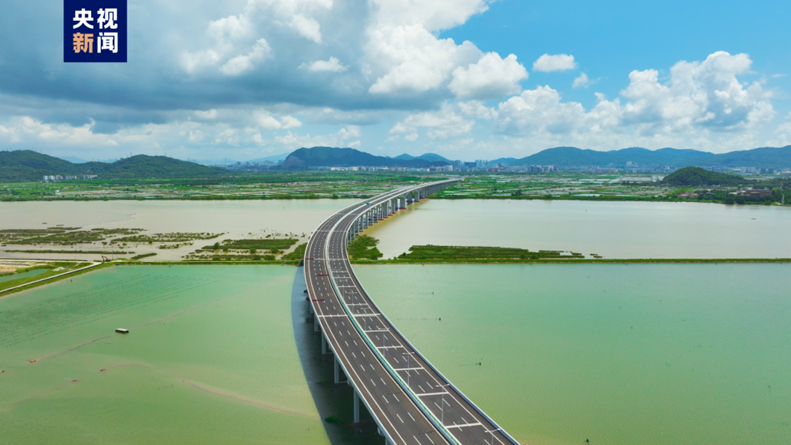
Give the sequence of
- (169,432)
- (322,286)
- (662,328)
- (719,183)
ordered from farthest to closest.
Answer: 1. (719,183)
2. (322,286)
3. (662,328)
4. (169,432)

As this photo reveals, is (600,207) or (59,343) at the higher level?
(600,207)

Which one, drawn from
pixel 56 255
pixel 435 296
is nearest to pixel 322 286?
pixel 435 296

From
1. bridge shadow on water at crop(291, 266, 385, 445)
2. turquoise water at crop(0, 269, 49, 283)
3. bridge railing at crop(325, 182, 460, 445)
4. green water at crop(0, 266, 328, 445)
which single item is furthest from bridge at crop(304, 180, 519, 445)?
turquoise water at crop(0, 269, 49, 283)

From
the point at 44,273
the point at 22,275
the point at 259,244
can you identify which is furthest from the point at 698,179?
the point at 22,275

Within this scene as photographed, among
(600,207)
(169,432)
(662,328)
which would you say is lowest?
(169,432)

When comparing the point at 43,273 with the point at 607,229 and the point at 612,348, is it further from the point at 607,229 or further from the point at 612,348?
the point at 607,229

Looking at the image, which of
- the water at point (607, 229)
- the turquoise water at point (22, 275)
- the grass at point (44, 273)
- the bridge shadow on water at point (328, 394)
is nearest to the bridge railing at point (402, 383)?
the bridge shadow on water at point (328, 394)

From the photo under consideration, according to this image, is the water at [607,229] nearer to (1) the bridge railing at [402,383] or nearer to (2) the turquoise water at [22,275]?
(1) the bridge railing at [402,383]

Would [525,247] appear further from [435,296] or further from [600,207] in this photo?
[600,207]
